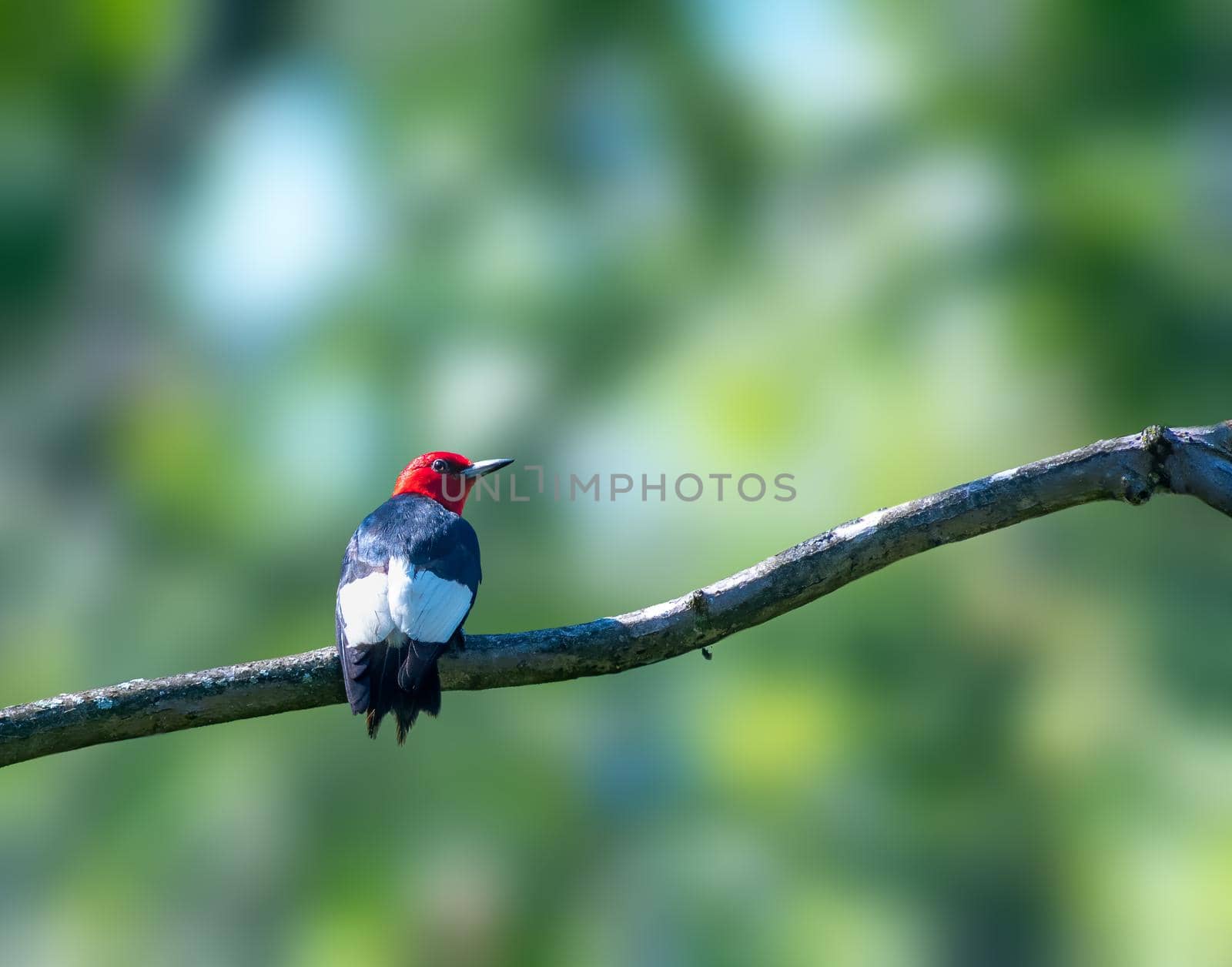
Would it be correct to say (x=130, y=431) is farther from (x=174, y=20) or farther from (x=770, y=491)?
(x=770, y=491)

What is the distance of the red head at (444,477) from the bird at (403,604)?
226 millimetres

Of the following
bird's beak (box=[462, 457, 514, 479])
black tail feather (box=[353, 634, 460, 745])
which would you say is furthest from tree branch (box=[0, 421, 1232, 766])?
bird's beak (box=[462, 457, 514, 479])

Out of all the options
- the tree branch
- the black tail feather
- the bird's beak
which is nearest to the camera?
the tree branch

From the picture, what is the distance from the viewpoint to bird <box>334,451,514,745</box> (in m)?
2.48

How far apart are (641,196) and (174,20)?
2798 millimetres

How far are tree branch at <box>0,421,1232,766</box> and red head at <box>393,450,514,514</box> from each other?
4.89ft

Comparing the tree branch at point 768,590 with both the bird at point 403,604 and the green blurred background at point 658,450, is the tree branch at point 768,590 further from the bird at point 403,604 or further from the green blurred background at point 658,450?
the green blurred background at point 658,450

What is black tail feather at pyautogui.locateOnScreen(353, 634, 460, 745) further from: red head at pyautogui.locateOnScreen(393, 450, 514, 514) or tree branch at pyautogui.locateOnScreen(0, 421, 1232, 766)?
red head at pyautogui.locateOnScreen(393, 450, 514, 514)

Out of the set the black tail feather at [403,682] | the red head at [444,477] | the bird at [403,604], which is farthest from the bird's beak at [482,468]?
the black tail feather at [403,682]

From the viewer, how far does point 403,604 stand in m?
2.69

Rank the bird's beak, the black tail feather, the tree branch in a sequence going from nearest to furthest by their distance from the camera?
1. the tree branch
2. the black tail feather
3. the bird's beak

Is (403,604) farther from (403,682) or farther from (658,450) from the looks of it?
(658,450)

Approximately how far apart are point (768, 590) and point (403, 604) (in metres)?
0.89

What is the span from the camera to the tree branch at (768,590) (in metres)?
2.32
